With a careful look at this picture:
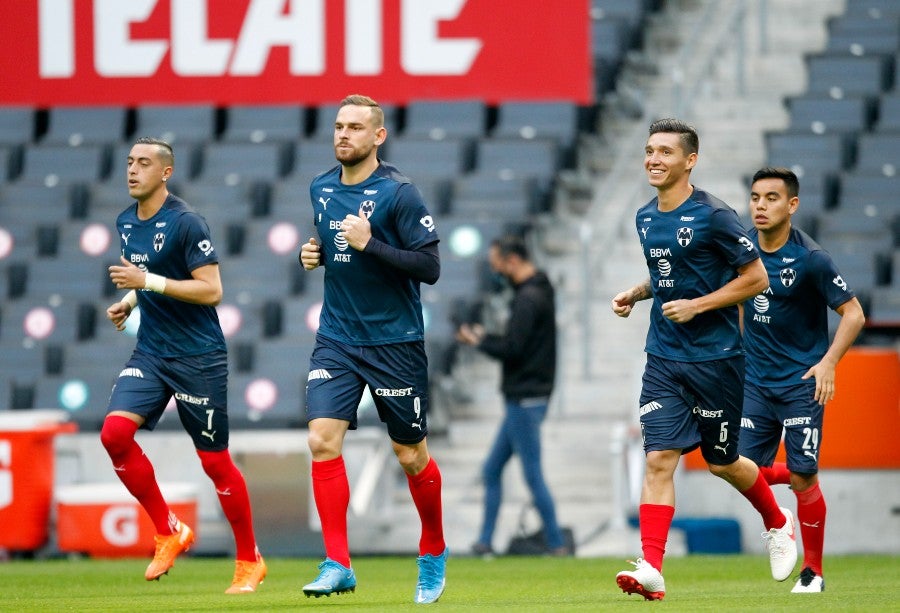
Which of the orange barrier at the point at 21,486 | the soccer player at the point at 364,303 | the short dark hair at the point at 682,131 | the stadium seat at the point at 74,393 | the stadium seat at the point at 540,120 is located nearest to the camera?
the soccer player at the point at 364,303

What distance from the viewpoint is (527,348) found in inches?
494

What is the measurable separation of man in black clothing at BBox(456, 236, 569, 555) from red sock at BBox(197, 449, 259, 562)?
3258 millimetres

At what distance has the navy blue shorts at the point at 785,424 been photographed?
8953 millimetres

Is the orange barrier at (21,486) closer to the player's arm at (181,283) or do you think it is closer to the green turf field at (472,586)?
the green turf field at (472,586)

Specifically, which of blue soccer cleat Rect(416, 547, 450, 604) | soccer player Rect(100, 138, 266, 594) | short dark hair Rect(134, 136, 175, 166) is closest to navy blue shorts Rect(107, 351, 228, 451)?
soccer player Rect(100, 138, 266, 594)

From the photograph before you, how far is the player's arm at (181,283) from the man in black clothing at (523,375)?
141 inches

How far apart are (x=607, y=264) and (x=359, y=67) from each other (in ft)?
9.27

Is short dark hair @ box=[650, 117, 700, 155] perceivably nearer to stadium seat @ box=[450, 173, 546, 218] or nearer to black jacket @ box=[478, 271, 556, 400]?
black jacket @ box=[478, 271, 556, 400]

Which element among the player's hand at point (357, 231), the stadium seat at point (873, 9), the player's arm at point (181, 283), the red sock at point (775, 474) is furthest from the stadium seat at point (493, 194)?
the player's hand at point (357, 231)

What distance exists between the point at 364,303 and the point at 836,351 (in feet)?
7.76

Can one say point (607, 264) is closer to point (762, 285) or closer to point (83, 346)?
point (83, 346)

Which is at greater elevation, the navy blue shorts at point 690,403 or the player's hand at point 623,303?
the player's hand at point 623,303

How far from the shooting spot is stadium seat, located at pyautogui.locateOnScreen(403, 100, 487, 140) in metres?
16.4

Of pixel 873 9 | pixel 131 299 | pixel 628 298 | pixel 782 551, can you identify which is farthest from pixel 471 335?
pixel 873 9
